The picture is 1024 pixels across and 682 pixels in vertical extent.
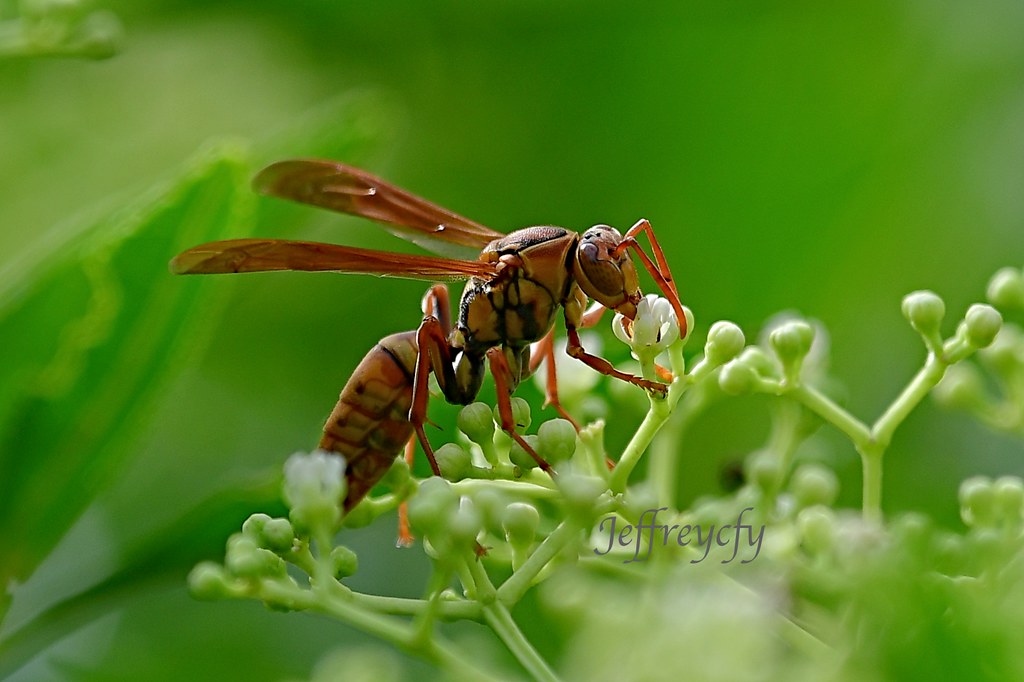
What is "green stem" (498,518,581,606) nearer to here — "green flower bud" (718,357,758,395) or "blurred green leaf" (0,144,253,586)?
"green flower bud" (718,357,758,395)

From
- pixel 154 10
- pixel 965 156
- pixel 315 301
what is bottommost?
pixel 315 301

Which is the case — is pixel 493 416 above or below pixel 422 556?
above

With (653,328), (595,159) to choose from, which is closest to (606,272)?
(653,328)

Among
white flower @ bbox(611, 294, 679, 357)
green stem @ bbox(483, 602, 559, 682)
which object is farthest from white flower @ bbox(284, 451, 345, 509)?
white flower @ bbox(611, 294, 679, 357)

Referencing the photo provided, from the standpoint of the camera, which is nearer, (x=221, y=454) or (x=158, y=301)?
(x=158, y=301)

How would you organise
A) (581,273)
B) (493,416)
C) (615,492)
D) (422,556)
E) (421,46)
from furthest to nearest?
1. (421,46)
2. (422,556)
3. (581,273)
4. (493,416)
5. (615,492)

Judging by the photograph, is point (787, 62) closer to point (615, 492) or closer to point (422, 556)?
point (422, 556)

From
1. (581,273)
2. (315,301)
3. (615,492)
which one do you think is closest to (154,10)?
(315,301)
